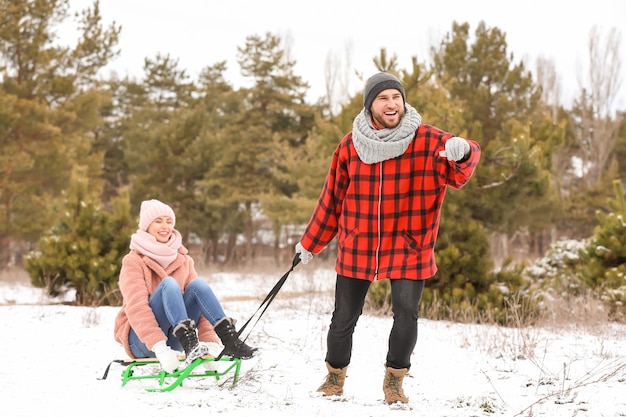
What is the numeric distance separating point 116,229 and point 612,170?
1874 cm

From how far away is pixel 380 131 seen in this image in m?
3.14

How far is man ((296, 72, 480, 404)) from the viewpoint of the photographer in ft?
10.2

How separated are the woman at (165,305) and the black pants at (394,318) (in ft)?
1.66

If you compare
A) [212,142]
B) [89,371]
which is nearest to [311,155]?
[212,142]

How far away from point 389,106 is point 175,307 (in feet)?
5.33

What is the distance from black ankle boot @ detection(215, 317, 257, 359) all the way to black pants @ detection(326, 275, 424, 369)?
46 cm

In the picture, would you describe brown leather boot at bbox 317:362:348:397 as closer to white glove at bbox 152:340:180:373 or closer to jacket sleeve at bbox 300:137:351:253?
jacket sleeve at bbox 300:137:351:253

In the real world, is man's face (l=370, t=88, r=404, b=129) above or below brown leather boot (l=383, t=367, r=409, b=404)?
above

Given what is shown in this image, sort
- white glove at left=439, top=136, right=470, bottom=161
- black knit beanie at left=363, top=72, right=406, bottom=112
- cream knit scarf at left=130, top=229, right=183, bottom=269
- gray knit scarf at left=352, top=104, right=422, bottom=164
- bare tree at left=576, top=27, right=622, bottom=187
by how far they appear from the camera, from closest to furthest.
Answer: white glove at left=439, top=136, right=470, bottom=161 → gray knit scarf at left=352, top=104, right=422, bottom=164 → black knit beanie at left=363, top=72, right=406, bottom=112 → cream knit scarf at left=130, top=229, right=183, bottom=269 → bare tree at left=576, top=27, right=622, bottom=187

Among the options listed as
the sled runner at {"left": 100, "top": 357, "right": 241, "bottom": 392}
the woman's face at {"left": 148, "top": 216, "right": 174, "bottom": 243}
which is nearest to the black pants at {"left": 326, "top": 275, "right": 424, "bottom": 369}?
the sled runner at {"left": 100, "top": 357, "right": 241, "bottom": 392}

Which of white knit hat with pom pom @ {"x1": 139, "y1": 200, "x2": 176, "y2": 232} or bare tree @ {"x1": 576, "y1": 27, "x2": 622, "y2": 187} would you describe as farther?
bare tree @ {"x1": 576, "y1": 27, "x2": 622, "y2": 187}

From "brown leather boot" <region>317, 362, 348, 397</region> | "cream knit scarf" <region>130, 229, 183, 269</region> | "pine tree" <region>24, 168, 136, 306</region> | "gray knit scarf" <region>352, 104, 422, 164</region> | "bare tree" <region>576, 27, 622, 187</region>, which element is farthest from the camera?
"bare tree" <region>576, 27, 622, 187</region>

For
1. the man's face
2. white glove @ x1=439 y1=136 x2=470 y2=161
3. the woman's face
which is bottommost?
the woman's face

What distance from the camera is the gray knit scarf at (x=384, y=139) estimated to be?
3098 millimetres
